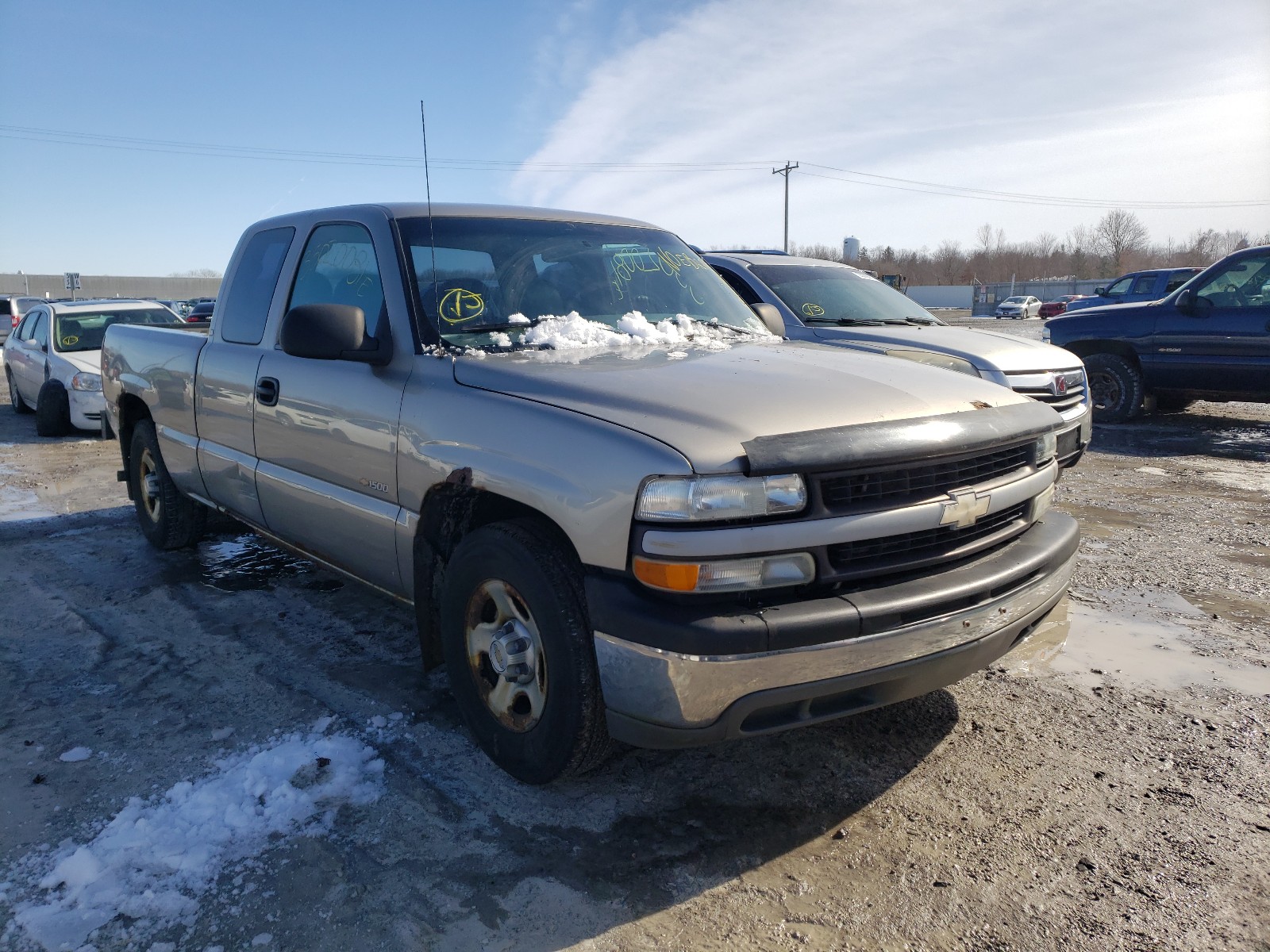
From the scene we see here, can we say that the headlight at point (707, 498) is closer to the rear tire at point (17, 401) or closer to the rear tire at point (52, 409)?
the rear tire at point (52, 409)

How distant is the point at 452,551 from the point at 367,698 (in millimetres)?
873

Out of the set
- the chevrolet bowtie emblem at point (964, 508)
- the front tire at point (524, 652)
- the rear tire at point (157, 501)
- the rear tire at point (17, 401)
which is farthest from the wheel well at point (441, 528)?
the rear tire at point (17, 401)

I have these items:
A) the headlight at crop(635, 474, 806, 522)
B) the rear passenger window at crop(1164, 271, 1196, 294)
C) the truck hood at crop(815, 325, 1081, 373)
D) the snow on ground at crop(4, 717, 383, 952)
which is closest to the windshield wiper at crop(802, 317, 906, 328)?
the truck hood at crop(815, 325, 1081, 373)

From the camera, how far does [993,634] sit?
8.63ft

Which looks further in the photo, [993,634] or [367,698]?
[367,698]

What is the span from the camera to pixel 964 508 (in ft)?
8.59

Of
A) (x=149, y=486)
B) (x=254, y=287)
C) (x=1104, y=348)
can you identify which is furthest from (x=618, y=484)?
(x=1104, y=348)

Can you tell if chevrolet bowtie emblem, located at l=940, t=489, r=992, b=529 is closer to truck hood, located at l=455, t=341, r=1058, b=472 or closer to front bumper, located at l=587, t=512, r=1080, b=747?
front bumper, located at l=587, t=512, r=1080, b=747

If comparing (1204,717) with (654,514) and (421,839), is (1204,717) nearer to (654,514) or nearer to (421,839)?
(654,514)

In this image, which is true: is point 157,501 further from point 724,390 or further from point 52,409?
point 52,409

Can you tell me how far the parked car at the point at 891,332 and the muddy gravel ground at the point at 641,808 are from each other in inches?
84.4

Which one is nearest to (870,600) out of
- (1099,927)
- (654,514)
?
(654,514)

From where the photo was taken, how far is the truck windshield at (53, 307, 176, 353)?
1095 centimetres

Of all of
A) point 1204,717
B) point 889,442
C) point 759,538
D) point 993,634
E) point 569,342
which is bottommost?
point 1204,717
